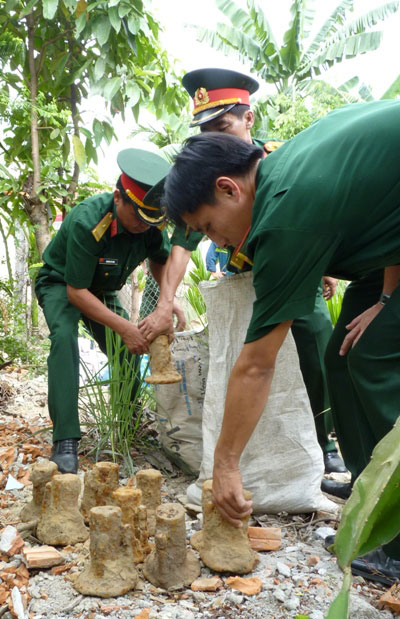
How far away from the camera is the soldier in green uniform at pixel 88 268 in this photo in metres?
2.61

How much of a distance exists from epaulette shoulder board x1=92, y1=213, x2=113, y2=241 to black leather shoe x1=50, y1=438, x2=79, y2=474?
0.95 metres

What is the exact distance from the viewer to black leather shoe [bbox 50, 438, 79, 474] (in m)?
2.54

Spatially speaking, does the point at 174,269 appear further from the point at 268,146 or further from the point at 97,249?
the point at 268,146

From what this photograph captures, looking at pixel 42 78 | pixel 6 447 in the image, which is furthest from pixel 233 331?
pixel 42 78

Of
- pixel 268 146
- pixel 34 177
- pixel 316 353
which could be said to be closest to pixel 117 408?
pixel 316 353

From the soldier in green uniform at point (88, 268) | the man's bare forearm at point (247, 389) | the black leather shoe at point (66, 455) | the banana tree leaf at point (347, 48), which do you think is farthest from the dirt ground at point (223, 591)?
the banana tree leaf at point (347, 48)

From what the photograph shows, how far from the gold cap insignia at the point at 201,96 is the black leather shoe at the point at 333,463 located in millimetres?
1846

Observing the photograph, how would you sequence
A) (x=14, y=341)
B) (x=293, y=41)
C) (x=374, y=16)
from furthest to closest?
(x=293, y=41) < (x=374, y=16) < (x=14, y=341)

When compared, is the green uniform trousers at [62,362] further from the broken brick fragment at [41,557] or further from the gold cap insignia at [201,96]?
the gold cap insignia at [201,96]

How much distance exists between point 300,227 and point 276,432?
1033mm

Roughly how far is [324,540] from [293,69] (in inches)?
484

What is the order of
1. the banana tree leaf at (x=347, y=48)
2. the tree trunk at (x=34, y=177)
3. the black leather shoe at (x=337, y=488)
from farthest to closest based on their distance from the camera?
1. the banana tree leaf at (x=347, y=48)
2. the tree trunk at (x=34, y=177)
3. the black leather shoe at (x=337, y=488)

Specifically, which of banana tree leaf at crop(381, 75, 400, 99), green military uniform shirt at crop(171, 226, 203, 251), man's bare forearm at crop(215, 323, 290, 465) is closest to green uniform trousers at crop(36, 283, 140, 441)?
green military uniform shirt at crop(171, 226, 203, 251)

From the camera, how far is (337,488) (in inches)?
96.2
